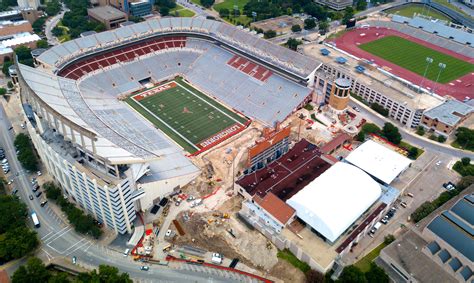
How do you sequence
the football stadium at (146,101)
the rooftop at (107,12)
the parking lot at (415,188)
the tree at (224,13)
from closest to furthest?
the football stadium at (146,101)
the parking lot at (415,188)
the rooftop at (107,12)
the tree at (224,13)

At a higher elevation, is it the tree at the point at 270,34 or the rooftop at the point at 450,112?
the tree at the point at 270,34

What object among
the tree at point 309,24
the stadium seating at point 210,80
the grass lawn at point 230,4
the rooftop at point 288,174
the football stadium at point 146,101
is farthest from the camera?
the grass lawn at point 230,4

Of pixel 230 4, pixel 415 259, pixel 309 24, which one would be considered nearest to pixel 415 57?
pixel 309 24

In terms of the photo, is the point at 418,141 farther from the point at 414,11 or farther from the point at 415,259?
the point at 414,11

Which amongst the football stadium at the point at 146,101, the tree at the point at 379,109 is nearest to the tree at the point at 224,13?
the football stadium at the point at 146,101

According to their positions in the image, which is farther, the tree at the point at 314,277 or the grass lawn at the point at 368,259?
the grass lawn at the point at 368,259

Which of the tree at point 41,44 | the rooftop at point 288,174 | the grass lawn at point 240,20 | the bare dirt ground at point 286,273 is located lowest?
the bare dirt ground at point 286,273

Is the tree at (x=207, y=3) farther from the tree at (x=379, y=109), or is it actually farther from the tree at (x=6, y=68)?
the tree at (x=379, y=109)
